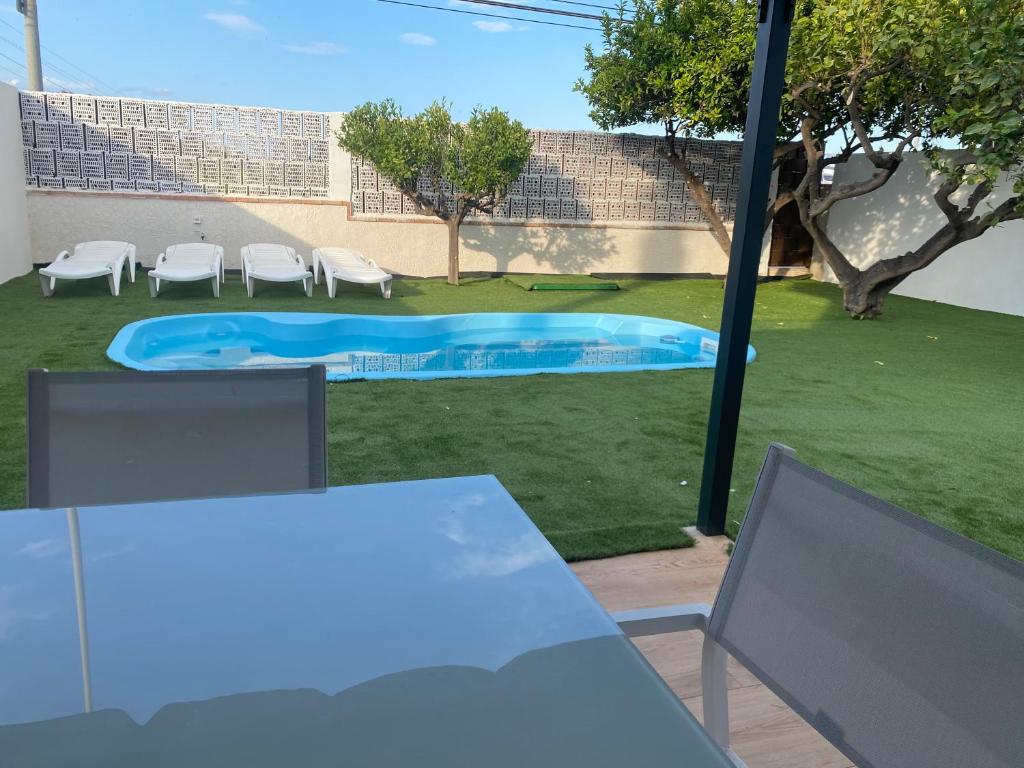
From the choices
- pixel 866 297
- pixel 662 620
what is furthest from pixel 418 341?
pixel 662 620

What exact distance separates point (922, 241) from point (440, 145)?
24.6 ft

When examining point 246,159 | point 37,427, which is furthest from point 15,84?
point 37,427

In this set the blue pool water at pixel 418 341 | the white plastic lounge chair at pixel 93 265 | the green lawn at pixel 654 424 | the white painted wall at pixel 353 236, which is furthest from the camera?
the white painted wall at pixel 353 236

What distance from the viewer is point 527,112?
11375mm

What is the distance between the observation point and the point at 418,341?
8.56 meters

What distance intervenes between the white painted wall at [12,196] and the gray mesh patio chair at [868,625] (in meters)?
10.4

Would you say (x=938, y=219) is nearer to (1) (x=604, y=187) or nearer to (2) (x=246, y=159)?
(1) (x=604, y=187)

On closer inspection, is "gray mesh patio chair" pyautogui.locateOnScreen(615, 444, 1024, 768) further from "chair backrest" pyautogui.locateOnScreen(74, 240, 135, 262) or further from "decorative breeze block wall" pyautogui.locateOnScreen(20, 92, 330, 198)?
"decorative breeze block wall" pyautogui.locateOnScreen(20, 92, 330, 198)

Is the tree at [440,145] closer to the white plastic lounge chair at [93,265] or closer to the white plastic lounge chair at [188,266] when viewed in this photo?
the white plastic lounge chair at [188,266]

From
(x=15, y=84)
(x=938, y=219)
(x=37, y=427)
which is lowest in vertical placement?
(x=37, y=427)

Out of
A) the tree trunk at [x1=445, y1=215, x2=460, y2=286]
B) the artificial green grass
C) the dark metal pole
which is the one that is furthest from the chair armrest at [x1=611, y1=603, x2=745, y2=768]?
the tree trunk at [x1=445, y1=215, x2=460, y2=286]

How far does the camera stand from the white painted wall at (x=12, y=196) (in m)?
9.41

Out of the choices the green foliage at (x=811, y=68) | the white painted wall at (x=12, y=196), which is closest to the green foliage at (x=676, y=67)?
the green foliage at (x=811, y=68)

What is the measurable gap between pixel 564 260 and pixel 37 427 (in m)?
12.0
